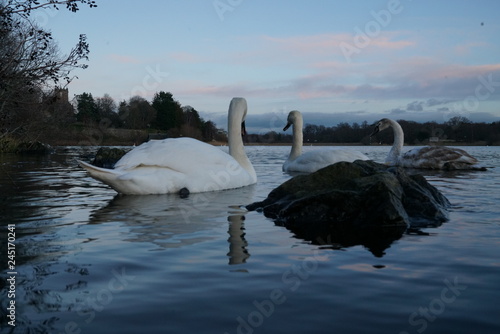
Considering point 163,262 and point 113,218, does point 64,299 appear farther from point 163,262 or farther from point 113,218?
point 113,218

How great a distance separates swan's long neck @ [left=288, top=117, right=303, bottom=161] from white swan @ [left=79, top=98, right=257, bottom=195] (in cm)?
819

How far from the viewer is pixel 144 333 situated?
2.79 metres

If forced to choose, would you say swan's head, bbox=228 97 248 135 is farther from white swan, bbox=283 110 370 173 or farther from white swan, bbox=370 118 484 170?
white swan, bbox=370 118 484 170

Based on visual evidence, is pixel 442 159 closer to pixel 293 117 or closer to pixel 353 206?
pixel 293 117

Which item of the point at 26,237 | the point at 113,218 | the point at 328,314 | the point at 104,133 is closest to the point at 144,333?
the point at 328,314

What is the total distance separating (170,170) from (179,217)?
7.64ft

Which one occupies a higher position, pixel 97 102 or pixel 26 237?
pixel 97 102

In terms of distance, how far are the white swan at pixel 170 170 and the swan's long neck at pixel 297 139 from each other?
8185mm

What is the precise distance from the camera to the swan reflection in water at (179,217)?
542 centimetres

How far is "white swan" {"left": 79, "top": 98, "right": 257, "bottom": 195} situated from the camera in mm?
8711

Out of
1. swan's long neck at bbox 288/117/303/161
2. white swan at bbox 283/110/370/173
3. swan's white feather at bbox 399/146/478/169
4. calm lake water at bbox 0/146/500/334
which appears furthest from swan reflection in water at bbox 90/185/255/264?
swan's white feather at bbox 399/146/478/169

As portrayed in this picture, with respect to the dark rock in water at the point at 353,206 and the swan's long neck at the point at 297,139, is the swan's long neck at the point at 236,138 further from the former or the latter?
the swan's long neck at the point at 297,139

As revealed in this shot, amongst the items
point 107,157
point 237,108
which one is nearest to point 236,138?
point 237,108

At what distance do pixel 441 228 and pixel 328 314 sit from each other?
373 cm
